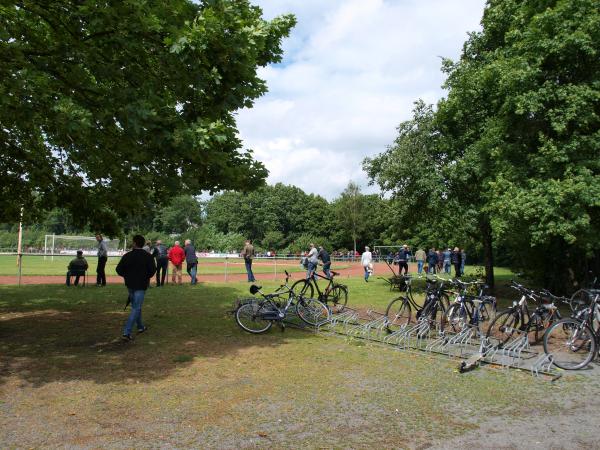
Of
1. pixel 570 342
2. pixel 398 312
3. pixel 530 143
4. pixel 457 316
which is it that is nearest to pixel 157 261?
pixel 398 312

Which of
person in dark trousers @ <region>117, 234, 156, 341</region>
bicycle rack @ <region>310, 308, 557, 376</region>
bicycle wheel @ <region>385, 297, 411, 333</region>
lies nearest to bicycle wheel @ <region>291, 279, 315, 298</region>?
bicycle rack @ <region>310, 308, 557, 376</region>

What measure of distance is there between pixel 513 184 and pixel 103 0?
977cm

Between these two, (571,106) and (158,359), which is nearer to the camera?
(158,359)

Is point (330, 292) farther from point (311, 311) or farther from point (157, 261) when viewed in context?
point (157, 261)

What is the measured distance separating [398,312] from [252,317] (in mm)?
2843

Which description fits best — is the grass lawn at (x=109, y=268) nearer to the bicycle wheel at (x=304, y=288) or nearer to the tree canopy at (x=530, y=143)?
the tree canopy at (x=530, y=143)

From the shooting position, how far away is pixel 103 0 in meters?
6.86

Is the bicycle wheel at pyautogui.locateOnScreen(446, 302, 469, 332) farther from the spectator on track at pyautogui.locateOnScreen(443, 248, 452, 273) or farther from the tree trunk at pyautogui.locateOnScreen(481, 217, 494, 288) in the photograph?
the spectator on track at pyautogui.locateOnScreen(443, 248, 452, 273)

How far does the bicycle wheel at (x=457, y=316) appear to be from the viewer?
9102 mm

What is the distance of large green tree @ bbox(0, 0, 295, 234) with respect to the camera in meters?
6.66

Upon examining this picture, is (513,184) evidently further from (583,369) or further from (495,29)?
(495,29)

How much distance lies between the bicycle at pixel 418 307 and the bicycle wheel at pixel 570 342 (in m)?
1.96

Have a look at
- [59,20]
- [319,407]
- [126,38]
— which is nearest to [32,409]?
[319,407]

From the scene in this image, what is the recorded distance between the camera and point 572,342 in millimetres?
7730
